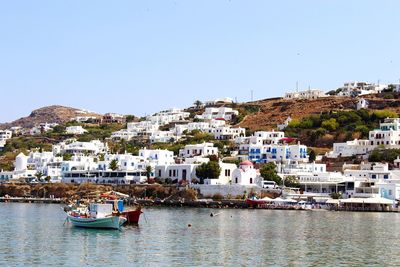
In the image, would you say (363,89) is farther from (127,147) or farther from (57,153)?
(57,153)

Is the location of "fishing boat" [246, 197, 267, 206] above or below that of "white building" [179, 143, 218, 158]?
below

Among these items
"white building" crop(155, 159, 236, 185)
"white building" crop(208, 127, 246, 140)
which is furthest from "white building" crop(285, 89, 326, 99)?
"white building" crop(155, 159, 236, 185)

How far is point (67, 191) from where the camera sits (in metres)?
95.2

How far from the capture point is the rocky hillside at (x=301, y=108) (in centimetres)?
12369

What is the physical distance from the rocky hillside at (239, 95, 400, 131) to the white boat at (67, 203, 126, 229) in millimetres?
77036

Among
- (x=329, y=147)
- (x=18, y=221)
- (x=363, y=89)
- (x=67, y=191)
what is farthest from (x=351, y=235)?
(x=363, y=89)

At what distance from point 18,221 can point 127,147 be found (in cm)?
6845

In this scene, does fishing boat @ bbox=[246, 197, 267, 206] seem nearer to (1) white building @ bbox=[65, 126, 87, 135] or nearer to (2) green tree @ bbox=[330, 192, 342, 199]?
(2) green tree @ bbox=[330, 192, 342, 199]

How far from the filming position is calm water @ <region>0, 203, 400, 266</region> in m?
33.5

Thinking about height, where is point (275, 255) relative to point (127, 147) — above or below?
below

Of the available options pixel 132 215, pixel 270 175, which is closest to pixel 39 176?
pixel 270 175

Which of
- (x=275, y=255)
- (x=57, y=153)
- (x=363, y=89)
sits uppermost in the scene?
(x=363, y=89)

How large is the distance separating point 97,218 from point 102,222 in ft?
1.61

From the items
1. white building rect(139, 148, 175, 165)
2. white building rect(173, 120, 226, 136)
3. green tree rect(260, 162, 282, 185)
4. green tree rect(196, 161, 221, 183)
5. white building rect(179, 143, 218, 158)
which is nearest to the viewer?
green tree rect(260, 162, 282, 185)
